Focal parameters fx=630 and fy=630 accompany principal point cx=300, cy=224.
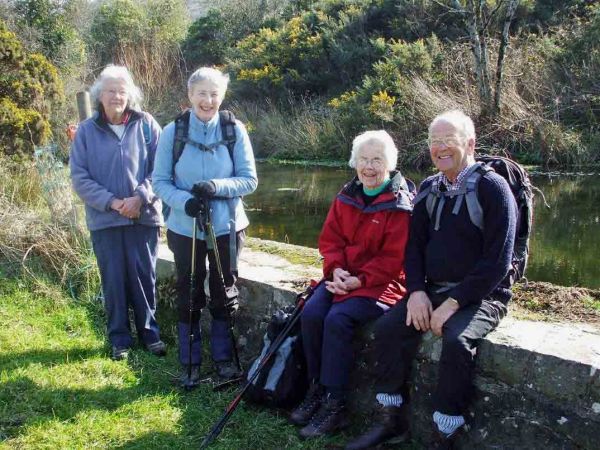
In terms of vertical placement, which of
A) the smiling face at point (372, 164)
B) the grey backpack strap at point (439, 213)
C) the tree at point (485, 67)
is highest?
the tree at point (485, 67)

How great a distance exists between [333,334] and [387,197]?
728 millimetres

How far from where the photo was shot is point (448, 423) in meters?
2.59

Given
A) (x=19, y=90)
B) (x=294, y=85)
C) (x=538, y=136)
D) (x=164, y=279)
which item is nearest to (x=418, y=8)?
(x=294, y=85)

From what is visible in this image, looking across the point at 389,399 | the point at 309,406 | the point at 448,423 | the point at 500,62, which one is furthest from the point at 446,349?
the point at 500,62

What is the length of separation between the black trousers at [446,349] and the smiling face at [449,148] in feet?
1.96

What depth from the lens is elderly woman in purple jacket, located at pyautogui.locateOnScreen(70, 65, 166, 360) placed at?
12.7ft

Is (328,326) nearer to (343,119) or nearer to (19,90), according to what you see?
(19,90)

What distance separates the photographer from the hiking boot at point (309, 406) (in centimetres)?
311

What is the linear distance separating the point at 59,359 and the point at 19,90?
6.45 meters

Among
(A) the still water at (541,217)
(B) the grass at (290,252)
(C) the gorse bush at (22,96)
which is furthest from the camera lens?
(C) the gorse bush at (22,96)

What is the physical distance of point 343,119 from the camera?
15.5m

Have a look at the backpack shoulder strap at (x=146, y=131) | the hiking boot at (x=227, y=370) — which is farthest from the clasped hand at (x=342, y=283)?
the backpack shoulder strap at (x=146, y=131)

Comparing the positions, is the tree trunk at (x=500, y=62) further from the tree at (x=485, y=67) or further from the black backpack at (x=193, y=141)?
the black backpack at (x=193, y=141)

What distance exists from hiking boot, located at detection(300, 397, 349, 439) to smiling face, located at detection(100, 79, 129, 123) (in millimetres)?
2172
